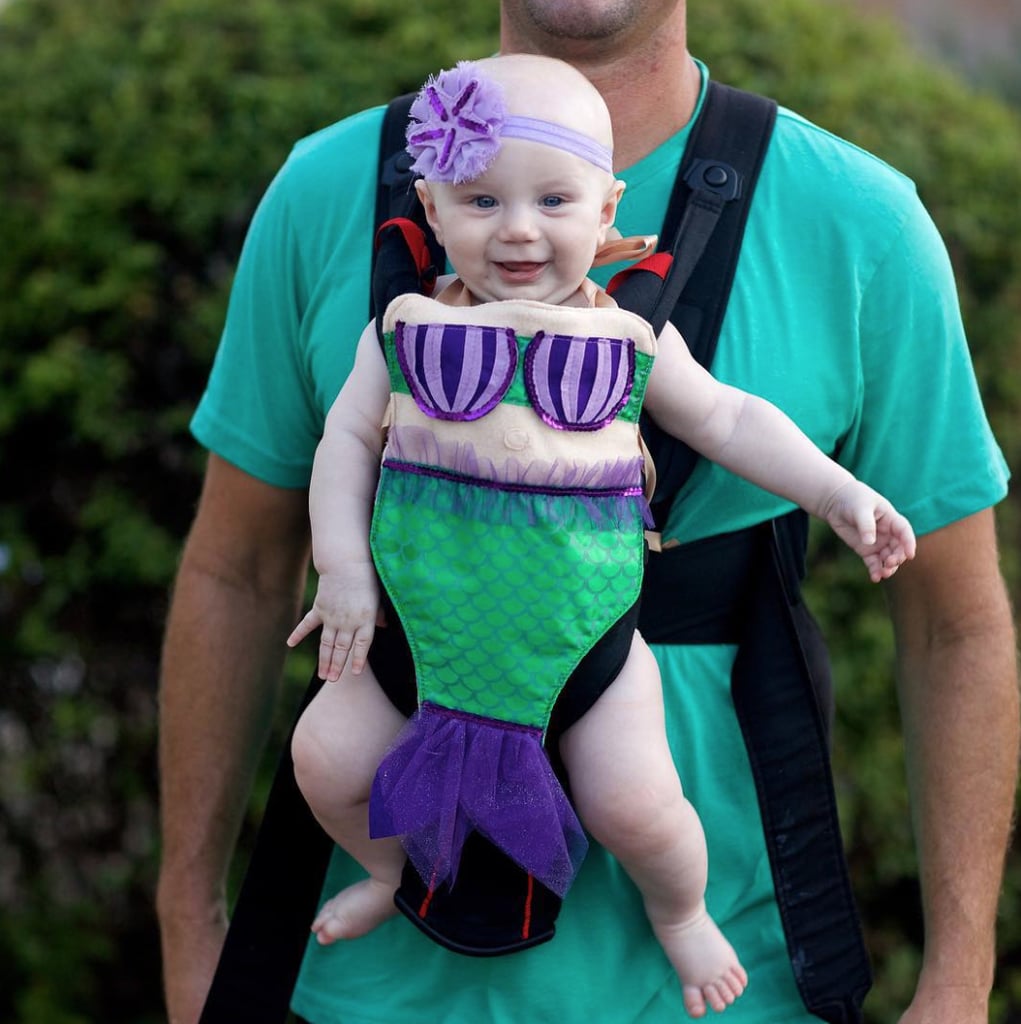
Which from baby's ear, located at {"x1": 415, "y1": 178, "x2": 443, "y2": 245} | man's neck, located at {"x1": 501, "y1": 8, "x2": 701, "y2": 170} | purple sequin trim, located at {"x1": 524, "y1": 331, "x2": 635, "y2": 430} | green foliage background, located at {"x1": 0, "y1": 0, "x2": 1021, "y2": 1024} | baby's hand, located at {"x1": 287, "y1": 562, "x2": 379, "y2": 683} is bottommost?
green foliage background, located at {"x1": 0, "y1": 0, "x2": 1021, "y2": 1024}

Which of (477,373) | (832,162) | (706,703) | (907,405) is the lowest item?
(706,703)

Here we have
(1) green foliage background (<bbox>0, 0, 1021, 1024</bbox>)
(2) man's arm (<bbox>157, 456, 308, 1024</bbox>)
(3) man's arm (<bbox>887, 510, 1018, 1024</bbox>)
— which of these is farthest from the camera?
(1) green foliage background (<bbox>0, 0, 1021, 1024</bbox>)

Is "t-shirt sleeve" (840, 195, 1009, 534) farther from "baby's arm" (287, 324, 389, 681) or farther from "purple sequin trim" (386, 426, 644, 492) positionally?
"baby's arm" (287, 324, 389, 681)

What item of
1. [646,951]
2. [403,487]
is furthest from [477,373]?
[646,951]

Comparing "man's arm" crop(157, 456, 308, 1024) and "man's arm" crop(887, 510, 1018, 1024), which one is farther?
"man's arm" crop(157, 456, 308, 1024)

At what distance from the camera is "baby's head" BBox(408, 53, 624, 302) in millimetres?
1791

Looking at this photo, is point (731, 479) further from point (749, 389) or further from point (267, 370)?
point (267, 370)

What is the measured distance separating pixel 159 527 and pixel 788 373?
2195 mm

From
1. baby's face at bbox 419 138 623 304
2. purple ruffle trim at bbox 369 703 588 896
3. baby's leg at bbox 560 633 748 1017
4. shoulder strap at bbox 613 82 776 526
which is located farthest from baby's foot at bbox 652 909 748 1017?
baby's face at bbox 419 138 623 304

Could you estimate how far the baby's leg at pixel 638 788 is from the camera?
1.91 meters

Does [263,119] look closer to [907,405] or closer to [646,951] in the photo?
[907,405]

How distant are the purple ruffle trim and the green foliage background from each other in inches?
74.0

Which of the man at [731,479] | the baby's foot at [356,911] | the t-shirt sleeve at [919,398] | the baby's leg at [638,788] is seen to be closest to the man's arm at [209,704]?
the man at [731,479]

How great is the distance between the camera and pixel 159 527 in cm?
393
